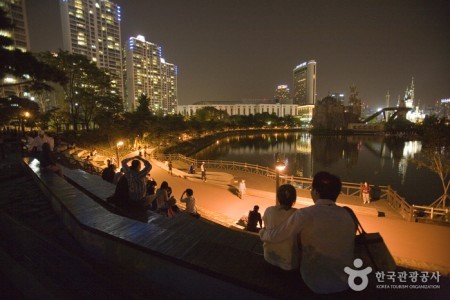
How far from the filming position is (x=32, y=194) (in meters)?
6.20

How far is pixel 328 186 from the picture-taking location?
195 cm

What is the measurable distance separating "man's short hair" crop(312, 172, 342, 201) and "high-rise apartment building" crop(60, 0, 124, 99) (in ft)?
348

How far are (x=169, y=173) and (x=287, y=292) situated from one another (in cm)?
2027

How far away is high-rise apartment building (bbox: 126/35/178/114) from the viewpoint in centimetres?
15325

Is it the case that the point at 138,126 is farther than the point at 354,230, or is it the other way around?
the point at 138,126

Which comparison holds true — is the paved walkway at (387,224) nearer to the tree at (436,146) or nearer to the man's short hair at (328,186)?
the tree at (436,146)

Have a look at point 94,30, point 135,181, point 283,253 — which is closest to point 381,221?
point 135,181

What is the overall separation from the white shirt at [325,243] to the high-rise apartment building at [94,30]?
349ft

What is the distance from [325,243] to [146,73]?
179 metres

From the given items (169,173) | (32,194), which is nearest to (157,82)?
(169,173)

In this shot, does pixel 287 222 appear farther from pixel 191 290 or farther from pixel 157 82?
pixel 157 82

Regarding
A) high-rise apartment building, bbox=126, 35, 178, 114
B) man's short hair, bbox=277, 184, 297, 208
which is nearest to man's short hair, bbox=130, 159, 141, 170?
man's short hair, bbox=277, 184, 297, 208

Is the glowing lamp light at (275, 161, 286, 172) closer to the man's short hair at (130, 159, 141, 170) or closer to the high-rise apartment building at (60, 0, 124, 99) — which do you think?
the man's short hair at (130, 159, 141, 170)

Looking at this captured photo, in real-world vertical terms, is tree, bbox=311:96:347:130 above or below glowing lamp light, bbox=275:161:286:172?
above
